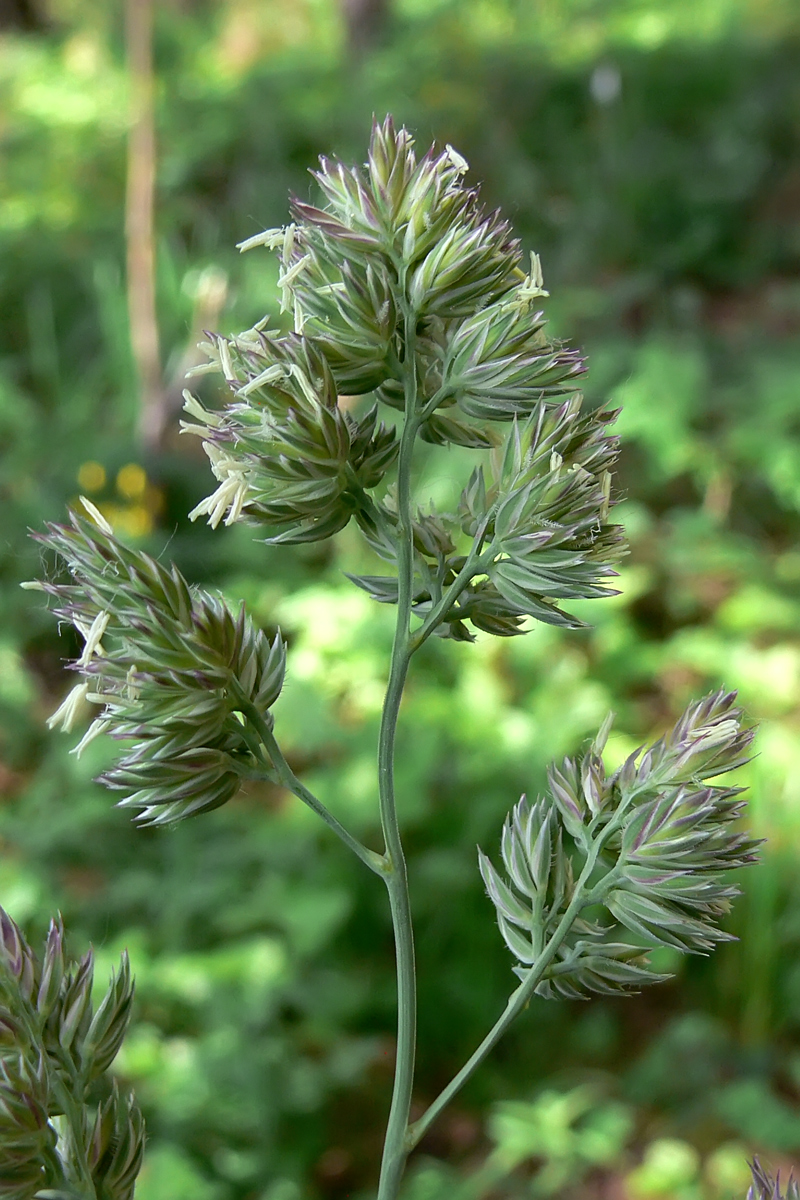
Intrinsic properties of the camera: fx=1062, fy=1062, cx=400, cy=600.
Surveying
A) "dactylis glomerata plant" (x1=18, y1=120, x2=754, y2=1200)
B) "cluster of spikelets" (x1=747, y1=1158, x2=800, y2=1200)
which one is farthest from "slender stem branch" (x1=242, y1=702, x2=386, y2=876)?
"cluster of spikelets" (x1=747, y1=1158, x2=800, y2=1200)

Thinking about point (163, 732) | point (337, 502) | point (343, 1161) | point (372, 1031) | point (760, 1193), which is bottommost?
point (343, 1161)

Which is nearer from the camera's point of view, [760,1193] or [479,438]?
[760,1193]

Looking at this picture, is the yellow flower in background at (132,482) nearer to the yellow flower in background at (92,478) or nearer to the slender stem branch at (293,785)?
the yellow flower in background at (92,478)

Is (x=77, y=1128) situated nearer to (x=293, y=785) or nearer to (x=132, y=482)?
(x=293, y=785)

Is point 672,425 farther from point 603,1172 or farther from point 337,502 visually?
point 337,502

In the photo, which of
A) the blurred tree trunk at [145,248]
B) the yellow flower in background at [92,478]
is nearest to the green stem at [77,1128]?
the yellow flower in background at [92,478]

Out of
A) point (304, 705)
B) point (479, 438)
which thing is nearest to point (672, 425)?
point (304, 705)

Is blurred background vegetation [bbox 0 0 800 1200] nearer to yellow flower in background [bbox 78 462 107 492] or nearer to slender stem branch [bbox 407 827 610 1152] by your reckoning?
yellow flower in background [bbox 78 462 107 492]
